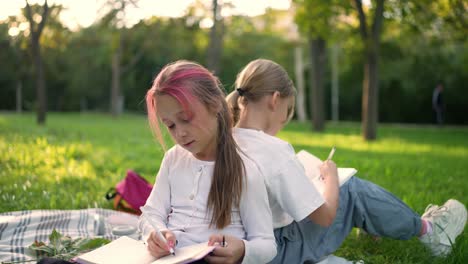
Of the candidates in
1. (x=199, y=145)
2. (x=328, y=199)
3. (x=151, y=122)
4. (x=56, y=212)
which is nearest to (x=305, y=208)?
(x=328, y=199)

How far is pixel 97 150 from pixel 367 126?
6.51 metres

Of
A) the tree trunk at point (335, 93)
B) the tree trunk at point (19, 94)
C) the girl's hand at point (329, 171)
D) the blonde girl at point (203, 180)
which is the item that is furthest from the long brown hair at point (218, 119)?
the tree trunk at point (19, 94)

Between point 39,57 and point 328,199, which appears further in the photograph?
point 39,57

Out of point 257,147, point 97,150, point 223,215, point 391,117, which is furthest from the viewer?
point 391,117

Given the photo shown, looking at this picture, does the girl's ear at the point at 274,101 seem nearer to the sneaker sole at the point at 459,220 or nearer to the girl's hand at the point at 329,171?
the girl's hand at the point at 329,171

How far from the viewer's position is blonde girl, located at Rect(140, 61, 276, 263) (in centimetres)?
213

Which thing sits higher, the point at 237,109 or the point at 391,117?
the point at 237,109

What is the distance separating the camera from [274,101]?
8.84ft

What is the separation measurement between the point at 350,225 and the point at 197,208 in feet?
3.34

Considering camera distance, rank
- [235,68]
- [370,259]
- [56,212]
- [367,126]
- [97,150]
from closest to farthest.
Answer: [370,259], [56,212], [97,150], [367,126], [235,68]

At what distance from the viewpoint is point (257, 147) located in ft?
8.01

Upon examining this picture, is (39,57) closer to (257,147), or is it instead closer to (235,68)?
(257,147)

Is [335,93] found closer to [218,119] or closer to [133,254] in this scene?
[218,119]

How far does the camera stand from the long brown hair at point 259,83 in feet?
8.77
